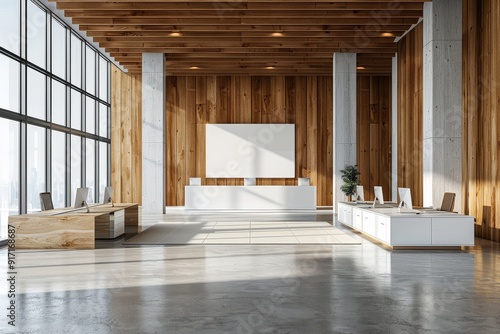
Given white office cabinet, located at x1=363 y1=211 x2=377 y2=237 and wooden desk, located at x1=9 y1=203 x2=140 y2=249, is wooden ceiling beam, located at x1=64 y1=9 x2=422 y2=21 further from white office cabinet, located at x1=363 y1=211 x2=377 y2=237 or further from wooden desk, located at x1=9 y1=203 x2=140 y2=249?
wooden desk, located at x1=9 y1=203 x2=140 y2=249

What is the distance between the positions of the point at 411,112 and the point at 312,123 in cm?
646

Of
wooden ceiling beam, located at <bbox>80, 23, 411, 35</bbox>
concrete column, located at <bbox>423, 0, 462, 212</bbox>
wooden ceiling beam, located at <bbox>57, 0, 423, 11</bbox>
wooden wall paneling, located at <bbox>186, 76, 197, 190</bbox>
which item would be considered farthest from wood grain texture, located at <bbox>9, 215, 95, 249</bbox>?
wooden wall paneling, located at <bbox>186, 76, 197, 190</bbox>

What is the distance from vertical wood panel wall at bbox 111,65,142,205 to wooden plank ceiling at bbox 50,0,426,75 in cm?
163

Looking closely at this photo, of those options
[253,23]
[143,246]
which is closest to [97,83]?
[253,23]

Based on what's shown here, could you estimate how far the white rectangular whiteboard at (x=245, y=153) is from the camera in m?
19.9

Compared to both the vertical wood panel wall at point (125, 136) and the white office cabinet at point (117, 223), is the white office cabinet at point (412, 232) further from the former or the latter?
the vertical wood panel wall at point (125, 136)

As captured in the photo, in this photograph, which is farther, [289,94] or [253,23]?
[289,94]

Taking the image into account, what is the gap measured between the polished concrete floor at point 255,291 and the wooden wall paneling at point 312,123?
11.4 m

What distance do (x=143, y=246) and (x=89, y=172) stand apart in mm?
7642

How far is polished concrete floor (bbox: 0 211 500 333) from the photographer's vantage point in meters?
4.45

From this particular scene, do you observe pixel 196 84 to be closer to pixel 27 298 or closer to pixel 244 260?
pixel 244 260

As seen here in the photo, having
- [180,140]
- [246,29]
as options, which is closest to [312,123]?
[180,140]

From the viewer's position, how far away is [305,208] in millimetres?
17812

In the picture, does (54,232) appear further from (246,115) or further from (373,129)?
(373,129)
